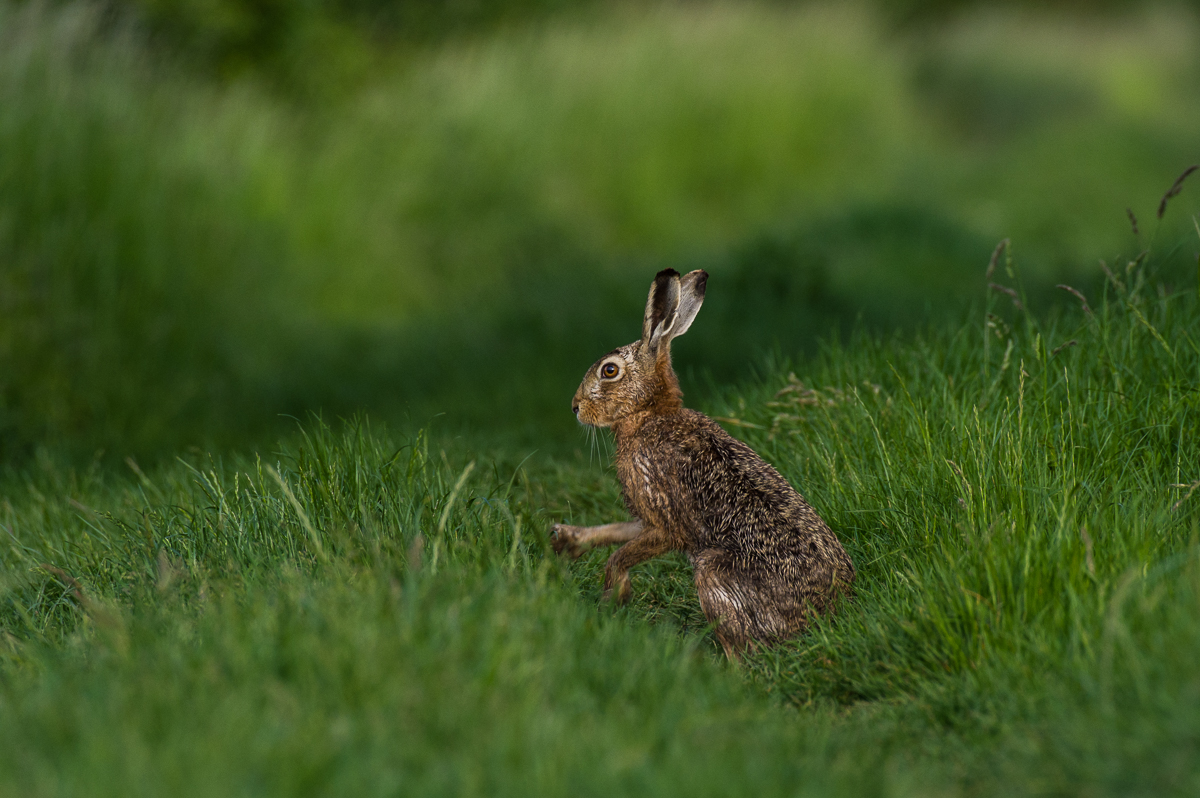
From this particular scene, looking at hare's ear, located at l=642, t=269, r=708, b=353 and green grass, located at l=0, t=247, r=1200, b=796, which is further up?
hare's ear, located at l=642, t=269, r=708, b=353

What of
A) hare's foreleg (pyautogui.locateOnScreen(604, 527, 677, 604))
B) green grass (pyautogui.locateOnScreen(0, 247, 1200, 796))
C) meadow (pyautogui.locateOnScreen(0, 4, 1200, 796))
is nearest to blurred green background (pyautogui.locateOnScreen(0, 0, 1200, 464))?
meadow (pyautogui.locateOnScreen(0, 4, 1200, 796))

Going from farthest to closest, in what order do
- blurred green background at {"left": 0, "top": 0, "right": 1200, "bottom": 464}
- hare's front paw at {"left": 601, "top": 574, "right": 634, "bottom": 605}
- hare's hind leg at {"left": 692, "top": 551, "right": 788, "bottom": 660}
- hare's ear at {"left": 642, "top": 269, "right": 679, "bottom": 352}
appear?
blurred green background at {"left": 0, "top": 0, "right": 1200, "bottom": 464} → hare's ear at {"left": 642, "top": 269, "right": 679, "bottom": 352} → hare's front paw at {"left": 601, "top": 574, "right": 634, "bottom": 605} → hare's hind leg at {"left": 692, "top": 551, "right": 788, "bottom": 660}

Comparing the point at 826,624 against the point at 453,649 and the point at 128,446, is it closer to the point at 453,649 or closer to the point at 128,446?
the point at 453,649

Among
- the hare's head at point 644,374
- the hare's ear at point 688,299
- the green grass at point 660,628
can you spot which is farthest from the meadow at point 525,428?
the hare's ear at point 688,299

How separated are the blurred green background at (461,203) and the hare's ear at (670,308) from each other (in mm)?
1348

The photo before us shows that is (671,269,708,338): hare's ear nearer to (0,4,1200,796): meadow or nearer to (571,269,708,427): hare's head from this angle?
(571,269,708,427): hare's head

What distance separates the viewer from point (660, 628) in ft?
11.5

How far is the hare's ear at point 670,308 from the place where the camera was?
167 inches

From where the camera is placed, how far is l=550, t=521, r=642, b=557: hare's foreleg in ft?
12.9

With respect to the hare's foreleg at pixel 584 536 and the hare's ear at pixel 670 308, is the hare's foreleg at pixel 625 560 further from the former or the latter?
the hare's ear at pixel 670 308

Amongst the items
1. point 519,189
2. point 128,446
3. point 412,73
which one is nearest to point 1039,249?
point 519,189

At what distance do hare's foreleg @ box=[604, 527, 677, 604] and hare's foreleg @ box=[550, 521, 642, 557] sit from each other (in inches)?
3.6

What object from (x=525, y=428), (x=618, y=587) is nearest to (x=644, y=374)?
(x=618, y=587)

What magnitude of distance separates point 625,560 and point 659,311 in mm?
964
